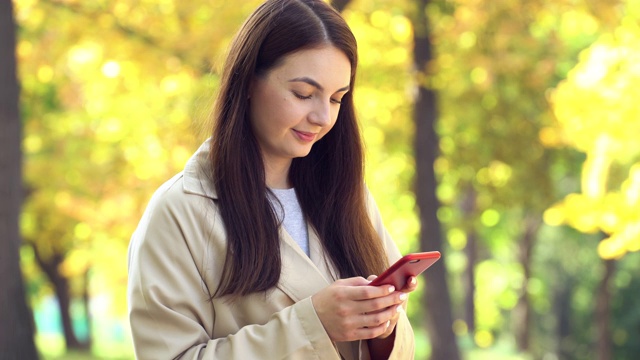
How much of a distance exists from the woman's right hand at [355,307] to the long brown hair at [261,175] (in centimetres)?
17

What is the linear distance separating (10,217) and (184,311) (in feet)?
15.7

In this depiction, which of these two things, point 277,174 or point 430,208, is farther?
point 430,208

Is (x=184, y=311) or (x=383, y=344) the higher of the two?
(x=184, y=311)

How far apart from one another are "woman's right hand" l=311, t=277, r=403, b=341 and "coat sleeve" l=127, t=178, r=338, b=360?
30mm

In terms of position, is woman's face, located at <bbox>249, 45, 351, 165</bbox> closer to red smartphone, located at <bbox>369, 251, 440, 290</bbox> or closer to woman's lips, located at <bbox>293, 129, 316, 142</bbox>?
woman's lips, located at <bbox>293, 129, 316, 142</bbox>

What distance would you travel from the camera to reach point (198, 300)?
2283 mm

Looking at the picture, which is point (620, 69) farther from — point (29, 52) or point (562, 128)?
point (29, 52)

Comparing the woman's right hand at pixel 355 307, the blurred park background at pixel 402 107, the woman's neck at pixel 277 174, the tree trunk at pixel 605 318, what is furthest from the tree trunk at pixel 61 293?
the woman's right hand at pixel 355 307

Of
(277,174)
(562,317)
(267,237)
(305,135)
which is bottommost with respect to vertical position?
(562,317)

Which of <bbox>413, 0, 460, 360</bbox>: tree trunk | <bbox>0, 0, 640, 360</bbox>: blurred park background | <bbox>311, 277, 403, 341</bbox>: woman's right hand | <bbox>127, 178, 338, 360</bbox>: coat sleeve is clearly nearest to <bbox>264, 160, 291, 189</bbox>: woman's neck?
<bbox>127, 178, 338, 360</bbox>: coat sleeve

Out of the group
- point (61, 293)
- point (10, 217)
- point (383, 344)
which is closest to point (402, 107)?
point (10, 217)

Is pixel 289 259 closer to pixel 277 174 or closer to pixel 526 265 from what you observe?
pixel 277 174

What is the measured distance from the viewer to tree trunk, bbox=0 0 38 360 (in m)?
6.57

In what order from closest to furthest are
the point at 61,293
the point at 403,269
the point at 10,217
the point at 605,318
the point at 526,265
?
the point at 403,269
the point at 10,217
the point at 61,293
the point at 605,318
the point at 526,265
